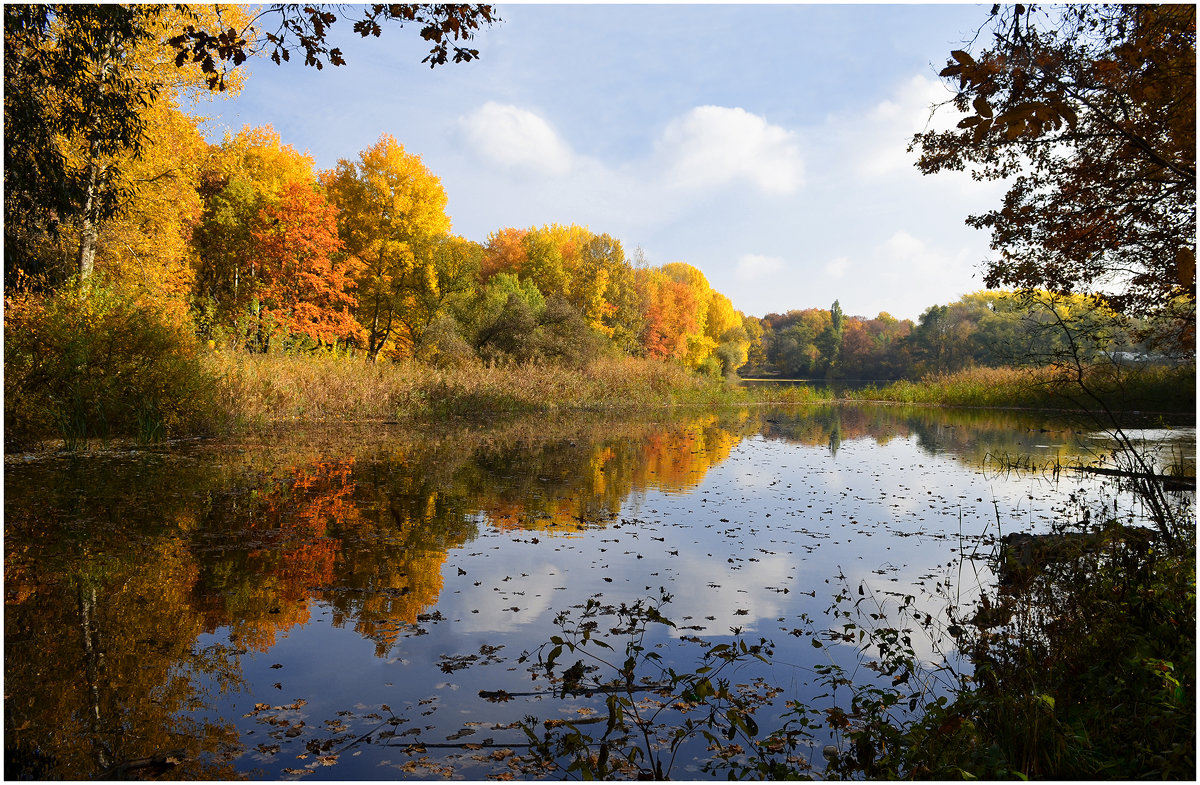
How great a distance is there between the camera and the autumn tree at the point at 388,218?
33.8 meters

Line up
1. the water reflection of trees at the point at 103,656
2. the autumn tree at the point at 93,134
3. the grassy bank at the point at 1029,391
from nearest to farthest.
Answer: the water reflection of trees at the point at 103,656
the autumn tree at the point at 93,134
the grassy bank at the point at 1029,391

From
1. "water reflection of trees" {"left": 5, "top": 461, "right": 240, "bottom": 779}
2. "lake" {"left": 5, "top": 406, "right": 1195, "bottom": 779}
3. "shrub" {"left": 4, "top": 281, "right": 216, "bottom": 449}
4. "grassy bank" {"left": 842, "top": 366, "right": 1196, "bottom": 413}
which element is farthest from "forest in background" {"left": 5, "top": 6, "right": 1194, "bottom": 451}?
"water reflection of trees" {"left": 5, "top": 461, "right": 240, "bottom": 779}

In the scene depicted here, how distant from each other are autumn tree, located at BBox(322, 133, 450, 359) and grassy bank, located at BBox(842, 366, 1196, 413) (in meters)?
27.0

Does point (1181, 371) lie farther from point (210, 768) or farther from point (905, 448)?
point (210, 768)

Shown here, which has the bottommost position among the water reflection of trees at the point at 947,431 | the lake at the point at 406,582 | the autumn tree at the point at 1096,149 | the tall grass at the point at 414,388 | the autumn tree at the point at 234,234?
the lake at the point at 406,582

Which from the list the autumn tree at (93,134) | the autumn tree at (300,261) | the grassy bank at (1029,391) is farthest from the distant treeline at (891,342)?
the autumn tree at (93,134)

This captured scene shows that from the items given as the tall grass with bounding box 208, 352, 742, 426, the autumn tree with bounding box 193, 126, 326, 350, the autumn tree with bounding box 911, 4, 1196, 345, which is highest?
the autumn tree with bounding box 193, 126, 326, 350

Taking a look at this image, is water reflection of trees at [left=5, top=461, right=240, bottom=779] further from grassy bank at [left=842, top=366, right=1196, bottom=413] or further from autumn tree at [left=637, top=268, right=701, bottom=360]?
autumn tree at [left=637, top=268, right=701, bottom=360]

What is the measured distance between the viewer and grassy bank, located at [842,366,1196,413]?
23.9 metres

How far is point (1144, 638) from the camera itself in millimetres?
3977

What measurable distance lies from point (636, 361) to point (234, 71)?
21.4 metres

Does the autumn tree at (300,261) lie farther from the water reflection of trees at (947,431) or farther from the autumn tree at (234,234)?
the water reflection of trees at (947,431)

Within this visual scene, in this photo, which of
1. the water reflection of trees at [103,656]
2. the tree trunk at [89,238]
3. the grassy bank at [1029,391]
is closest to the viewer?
the water reflection of trees at [103,656]

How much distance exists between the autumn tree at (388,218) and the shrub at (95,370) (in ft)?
61.8
